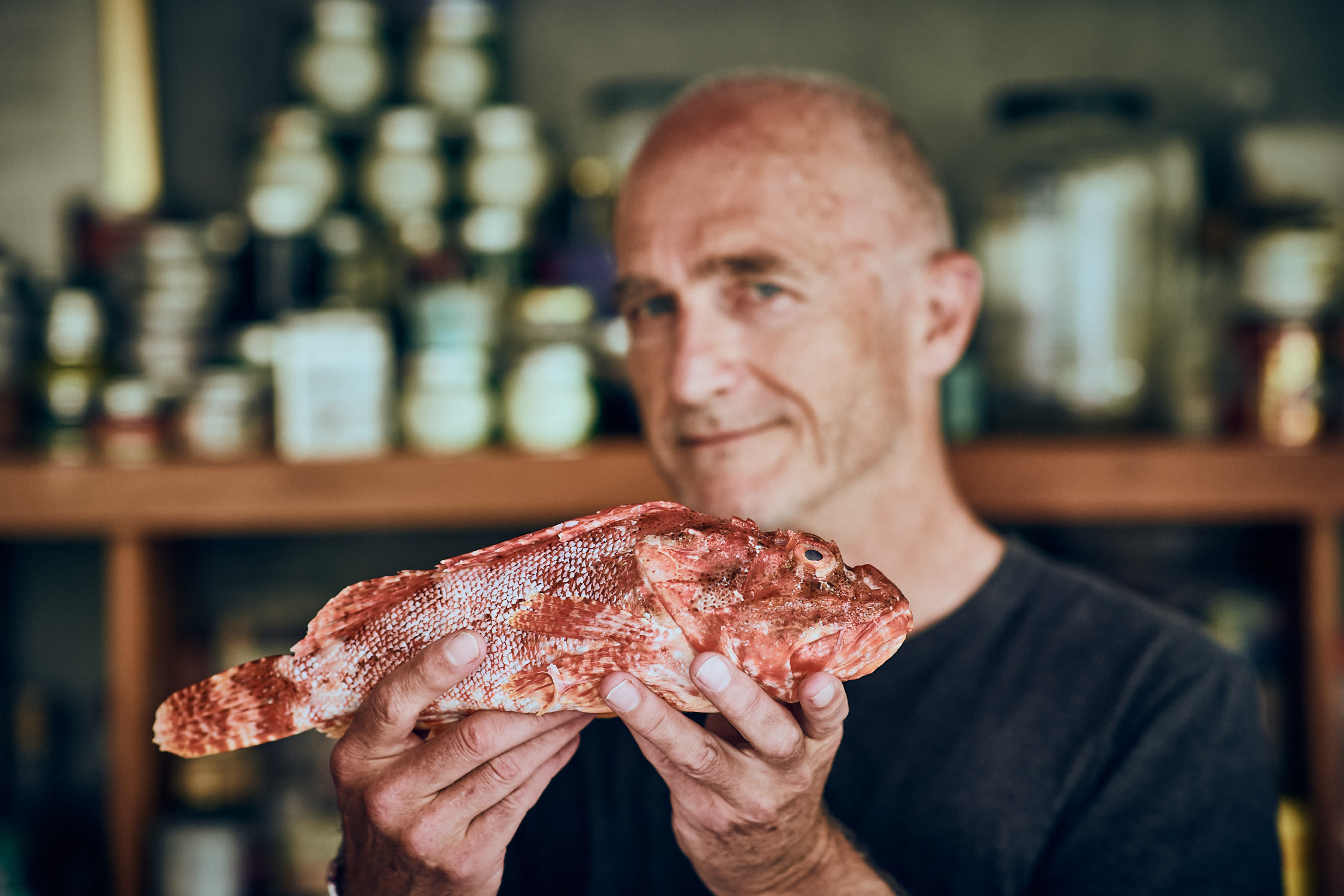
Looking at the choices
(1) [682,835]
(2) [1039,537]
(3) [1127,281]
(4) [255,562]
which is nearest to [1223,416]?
(3) [1127,281]

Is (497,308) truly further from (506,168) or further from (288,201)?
(288,201)

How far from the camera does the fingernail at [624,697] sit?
0.51m

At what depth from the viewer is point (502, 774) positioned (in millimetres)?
572

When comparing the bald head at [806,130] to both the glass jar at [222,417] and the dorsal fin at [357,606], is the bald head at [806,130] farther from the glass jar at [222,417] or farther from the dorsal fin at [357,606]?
the glass jar at [222,417]

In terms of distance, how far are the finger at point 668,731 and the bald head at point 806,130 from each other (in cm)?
57

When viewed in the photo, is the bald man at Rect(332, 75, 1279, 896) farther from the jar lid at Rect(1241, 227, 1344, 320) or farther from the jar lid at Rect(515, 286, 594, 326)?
the jar lid at Rect(1241, 227, 1344, 320)

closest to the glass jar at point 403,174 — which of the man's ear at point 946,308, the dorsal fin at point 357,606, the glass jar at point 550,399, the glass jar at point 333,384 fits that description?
the glass jar at point 333,384

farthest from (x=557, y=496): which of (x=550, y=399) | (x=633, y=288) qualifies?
(x=633, y=288)

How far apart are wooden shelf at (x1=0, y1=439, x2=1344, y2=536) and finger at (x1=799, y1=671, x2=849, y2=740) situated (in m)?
0.83

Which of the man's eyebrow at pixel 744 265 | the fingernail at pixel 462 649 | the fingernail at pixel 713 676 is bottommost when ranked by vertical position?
the fingernail at pixel 713 676

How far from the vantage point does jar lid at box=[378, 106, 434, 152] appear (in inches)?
58.4

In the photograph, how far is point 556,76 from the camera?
5.82 ft

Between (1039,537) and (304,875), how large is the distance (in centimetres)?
130

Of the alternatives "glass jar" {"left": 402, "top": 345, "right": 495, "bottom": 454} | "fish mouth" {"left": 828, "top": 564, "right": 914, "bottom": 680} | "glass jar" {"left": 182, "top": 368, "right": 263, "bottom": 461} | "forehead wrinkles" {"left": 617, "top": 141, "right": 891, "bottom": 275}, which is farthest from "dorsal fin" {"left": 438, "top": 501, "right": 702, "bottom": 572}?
"glass jar" {"left": 182, "top": 368, "right": 263, "bottom": 461}
